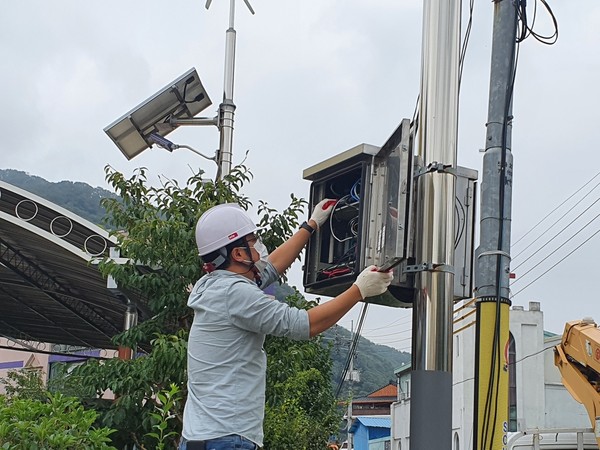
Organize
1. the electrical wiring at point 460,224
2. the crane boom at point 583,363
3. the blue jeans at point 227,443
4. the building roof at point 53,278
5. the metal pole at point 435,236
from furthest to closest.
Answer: the building roof at point 53,278, the crane boom at point 583,363, the electrical wiring at point 460,224, the metal pole at point 435,236, the blue jeans at point 227,443

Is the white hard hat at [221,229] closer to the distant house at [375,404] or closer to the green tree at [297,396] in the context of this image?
the green tree at [297,396]

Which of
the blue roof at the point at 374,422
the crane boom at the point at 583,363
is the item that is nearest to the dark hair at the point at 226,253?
the crane boom at the point at 583,363

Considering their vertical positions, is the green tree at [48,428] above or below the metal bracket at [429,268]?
below

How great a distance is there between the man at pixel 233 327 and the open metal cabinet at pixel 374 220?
10.4 inches

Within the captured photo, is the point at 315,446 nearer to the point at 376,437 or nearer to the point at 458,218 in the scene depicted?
the point at 458,218

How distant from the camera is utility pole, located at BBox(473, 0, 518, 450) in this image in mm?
4500

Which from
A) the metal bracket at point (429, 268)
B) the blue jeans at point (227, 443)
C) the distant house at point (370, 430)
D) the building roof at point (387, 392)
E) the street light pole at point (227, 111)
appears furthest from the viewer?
the building roof at point (387, 392)

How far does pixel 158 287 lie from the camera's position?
292 inches

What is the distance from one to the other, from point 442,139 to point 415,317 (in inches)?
32.3

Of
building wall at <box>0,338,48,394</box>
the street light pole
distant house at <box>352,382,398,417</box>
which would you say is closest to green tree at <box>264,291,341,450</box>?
the street light pole

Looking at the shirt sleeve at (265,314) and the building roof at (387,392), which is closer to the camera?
the shirt sleeve at (265,314)

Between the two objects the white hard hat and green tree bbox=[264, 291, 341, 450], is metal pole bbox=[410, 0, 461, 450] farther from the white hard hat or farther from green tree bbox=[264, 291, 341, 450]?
green tree bbox=[264, 291, 341, 450]

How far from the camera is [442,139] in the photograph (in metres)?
3.81

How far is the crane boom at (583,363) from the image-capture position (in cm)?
878
